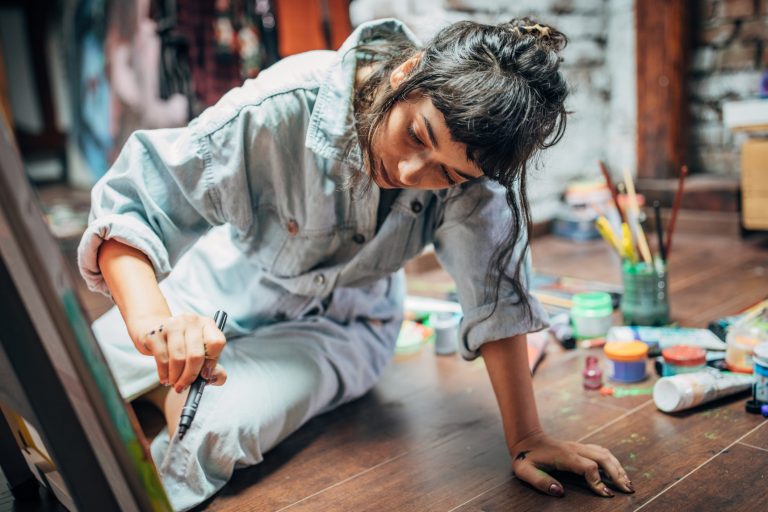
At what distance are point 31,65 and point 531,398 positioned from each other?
5.35m

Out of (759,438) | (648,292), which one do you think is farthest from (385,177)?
(648,292)

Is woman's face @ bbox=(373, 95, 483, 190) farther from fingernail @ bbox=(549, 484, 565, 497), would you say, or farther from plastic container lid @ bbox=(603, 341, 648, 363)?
plastic container lid @ bbox=(603, 341, 648, 363)

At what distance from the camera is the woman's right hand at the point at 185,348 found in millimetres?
677

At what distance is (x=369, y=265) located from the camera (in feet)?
3.47

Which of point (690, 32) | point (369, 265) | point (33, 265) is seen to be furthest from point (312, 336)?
point (690, 32)

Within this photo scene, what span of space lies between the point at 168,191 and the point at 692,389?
2.58 ft

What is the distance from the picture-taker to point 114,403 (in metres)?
0.45

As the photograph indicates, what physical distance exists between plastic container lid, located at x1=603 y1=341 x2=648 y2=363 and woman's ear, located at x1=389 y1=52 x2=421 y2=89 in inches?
24.0

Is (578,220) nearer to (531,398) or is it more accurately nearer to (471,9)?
(471,9)

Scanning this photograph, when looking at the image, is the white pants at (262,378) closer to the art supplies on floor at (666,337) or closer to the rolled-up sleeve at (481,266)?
the rolled-up sleeve at (481,266)

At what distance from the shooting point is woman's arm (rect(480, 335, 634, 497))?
0.84 m

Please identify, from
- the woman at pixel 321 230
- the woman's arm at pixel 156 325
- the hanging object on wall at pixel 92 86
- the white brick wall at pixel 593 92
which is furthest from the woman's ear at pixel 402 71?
the hanging object on wall at pixel 92 86

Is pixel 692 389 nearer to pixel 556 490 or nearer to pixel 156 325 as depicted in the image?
pixel 556 490

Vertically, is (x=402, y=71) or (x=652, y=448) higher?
(x=402, y=71)
